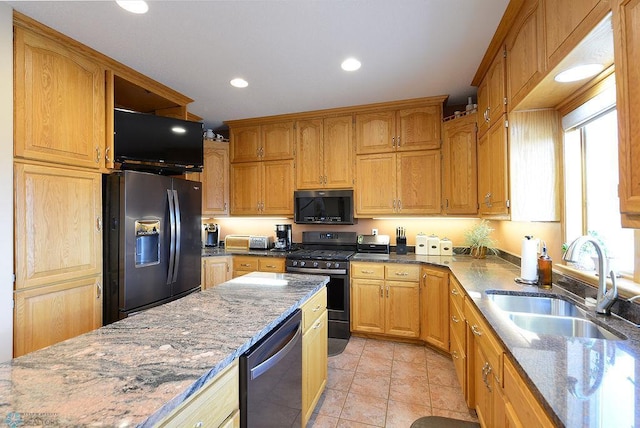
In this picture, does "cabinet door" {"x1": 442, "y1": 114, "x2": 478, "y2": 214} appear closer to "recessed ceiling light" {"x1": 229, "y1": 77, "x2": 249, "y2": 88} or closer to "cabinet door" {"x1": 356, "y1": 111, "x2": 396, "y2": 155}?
"cabinet door" {"x1": 356, "y1": 111, "x2": 396, "y2": 155}

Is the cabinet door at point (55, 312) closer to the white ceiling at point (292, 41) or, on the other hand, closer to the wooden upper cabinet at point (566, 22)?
the white ceiling at point (292, 41)

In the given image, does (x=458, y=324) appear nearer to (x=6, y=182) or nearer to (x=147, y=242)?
(x=147, y=242)

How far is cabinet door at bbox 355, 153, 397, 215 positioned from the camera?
3.32 metres

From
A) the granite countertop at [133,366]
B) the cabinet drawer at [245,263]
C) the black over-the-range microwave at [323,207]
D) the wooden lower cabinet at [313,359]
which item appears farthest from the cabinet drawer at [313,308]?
the cabinet drawer at [245,263]

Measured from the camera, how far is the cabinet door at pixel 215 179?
383 centimetres

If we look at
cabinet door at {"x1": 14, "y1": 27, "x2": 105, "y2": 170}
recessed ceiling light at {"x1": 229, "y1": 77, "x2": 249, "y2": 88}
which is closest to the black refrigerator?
cabinet door at {"x1": 14, "y1": 27, "x2": 105, "y2": 170}

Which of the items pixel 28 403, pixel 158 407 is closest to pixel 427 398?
pixel 158 407

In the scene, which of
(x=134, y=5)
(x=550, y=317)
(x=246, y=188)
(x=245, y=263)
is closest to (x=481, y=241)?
(x=550, y=317)

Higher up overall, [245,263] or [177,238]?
[177,238]

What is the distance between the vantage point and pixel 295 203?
3625 mm

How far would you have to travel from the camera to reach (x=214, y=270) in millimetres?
3547

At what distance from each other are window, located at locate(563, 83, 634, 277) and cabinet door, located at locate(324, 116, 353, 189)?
6.64 feet

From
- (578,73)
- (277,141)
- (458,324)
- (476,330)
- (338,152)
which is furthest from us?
(277,141)

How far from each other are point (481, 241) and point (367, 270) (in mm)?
1210
